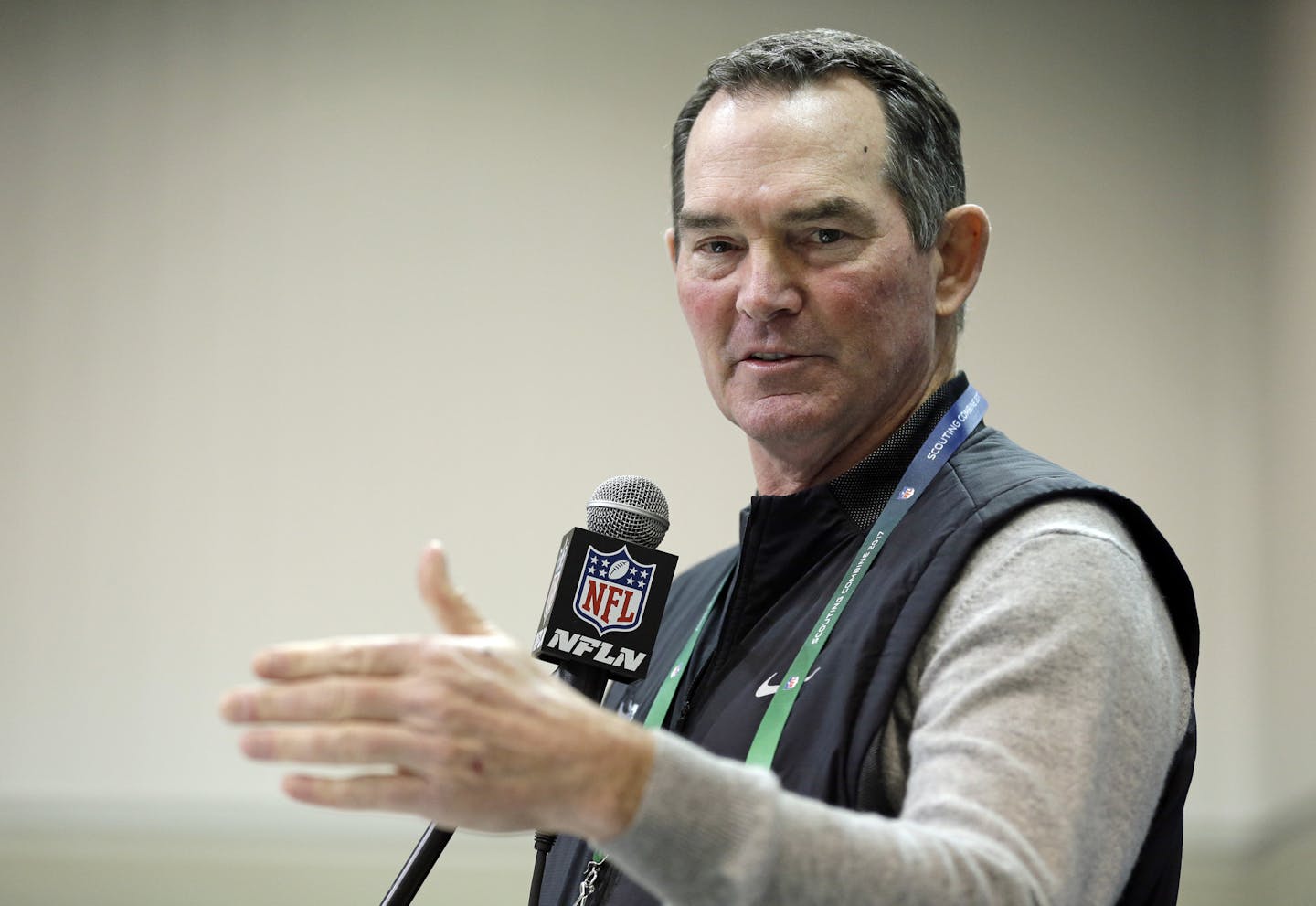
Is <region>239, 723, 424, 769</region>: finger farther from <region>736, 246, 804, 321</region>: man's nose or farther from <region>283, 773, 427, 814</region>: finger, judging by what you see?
<region>736, 246, 804, 321</region>: man's nose

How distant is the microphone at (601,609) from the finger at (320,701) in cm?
49

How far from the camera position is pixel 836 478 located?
1.55 m

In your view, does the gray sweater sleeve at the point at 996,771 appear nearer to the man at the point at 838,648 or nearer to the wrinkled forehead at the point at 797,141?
the man at the point at 838,648

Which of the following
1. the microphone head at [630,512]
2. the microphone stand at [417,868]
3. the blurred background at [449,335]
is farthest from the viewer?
the blurred background at [449,335]

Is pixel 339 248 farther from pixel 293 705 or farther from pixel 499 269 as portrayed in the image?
pixel 293 705

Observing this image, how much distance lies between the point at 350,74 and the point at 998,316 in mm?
2065

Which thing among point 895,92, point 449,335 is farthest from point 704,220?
point 449,335

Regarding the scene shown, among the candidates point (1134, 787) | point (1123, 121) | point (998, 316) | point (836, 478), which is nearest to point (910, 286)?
point (836, 478)

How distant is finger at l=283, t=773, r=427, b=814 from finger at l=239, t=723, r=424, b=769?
14mm

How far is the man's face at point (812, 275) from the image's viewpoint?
5.11 ft

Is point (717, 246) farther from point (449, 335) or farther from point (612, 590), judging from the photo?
point (449, 335)

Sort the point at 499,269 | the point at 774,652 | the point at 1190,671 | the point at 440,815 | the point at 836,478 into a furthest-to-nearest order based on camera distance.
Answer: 1. the point at 499,269
2. the point at 836,478
3. the point at 774,652
4. the point at 1190,671
5. the point at 440,815

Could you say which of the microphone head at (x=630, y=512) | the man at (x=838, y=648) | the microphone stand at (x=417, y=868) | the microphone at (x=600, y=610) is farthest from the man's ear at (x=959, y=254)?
the microphone stand at (x=417, y=868)

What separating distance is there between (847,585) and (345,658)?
2.22 feet
